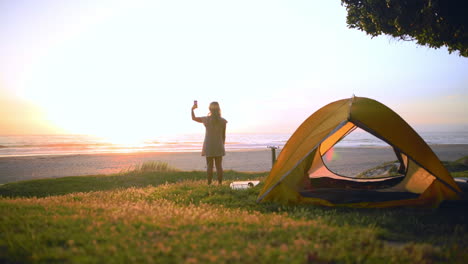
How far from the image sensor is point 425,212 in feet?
18.9

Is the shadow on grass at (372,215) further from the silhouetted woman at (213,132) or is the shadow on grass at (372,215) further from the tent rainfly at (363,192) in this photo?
the silhouetted woman at (213,132)

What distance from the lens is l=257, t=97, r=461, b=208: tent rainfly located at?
253 inches

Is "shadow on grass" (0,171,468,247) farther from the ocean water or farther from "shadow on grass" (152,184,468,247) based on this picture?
the ocean water

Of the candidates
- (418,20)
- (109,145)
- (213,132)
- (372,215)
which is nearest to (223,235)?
(372,215)

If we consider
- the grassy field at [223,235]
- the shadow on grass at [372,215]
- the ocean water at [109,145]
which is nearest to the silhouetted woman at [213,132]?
the shadow on grass at [372,215]

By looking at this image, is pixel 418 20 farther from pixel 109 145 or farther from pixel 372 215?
pixel 109 145

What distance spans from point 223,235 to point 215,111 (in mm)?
5481

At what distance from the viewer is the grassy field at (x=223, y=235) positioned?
10.7ft

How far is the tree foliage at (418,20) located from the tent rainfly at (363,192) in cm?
410

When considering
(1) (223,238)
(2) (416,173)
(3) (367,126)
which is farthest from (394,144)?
(1) (223,238)

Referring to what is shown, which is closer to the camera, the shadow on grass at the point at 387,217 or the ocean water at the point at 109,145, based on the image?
the shadow on grass at the point at 387,217

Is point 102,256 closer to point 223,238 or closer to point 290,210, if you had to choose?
point 223,238

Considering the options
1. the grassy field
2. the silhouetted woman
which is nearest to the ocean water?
the silhouetted woman

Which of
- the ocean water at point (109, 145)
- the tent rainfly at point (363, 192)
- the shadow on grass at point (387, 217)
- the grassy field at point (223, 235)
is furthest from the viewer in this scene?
the ocean water at point (109, 145)
